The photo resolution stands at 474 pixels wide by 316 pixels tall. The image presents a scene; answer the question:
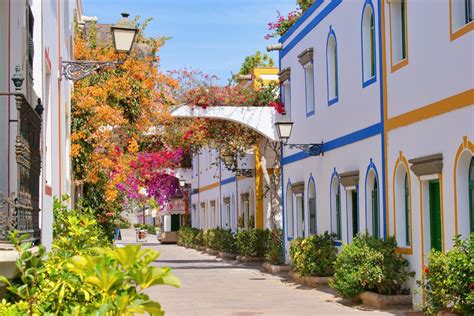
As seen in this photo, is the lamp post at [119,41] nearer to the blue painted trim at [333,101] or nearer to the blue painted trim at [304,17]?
the blue painted trim at [333,101]

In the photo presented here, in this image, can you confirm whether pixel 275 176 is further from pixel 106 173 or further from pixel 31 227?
pixel 31 227

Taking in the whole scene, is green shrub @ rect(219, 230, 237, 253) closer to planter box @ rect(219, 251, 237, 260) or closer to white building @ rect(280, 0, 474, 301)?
planter box @ rect(219, 251, 237, 260)

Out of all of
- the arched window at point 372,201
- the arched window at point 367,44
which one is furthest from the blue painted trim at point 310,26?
the arched window at point 372,201

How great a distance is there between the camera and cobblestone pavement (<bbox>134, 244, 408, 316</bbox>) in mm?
16531

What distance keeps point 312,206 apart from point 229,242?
13878 millimetres

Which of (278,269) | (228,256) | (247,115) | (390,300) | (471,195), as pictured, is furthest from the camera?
(228,256)

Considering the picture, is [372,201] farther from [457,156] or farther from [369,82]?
[457,156]

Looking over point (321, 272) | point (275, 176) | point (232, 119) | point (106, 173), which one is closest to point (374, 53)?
point (321, 272)

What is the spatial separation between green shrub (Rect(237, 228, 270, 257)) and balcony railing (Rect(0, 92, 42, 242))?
72.7 feet

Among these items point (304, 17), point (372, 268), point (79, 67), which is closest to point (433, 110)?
point (372, 268)

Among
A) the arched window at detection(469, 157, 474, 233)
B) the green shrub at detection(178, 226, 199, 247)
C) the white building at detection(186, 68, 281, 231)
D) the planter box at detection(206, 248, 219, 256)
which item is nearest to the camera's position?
the arched window at detection(469, 157, 474, 233)

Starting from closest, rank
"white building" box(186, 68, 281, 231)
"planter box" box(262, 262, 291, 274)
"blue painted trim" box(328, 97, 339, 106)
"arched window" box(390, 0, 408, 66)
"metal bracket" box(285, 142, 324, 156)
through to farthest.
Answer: "arched window" box(390, 0, 408, 66)
"blue painted trim" box(328, 97, 339, 106)
"metal bracket" box(285, 142, 324, 156)
"planter box" box(262, 262, 291, 274)
"white building" box(186, 68, 281, 231)

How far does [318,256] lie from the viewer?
68.9 ft

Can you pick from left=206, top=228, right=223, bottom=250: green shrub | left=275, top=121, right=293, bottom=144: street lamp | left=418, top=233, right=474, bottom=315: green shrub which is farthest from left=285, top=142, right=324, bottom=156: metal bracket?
left=206, top=228, right=223, bottom=250: green shrub
